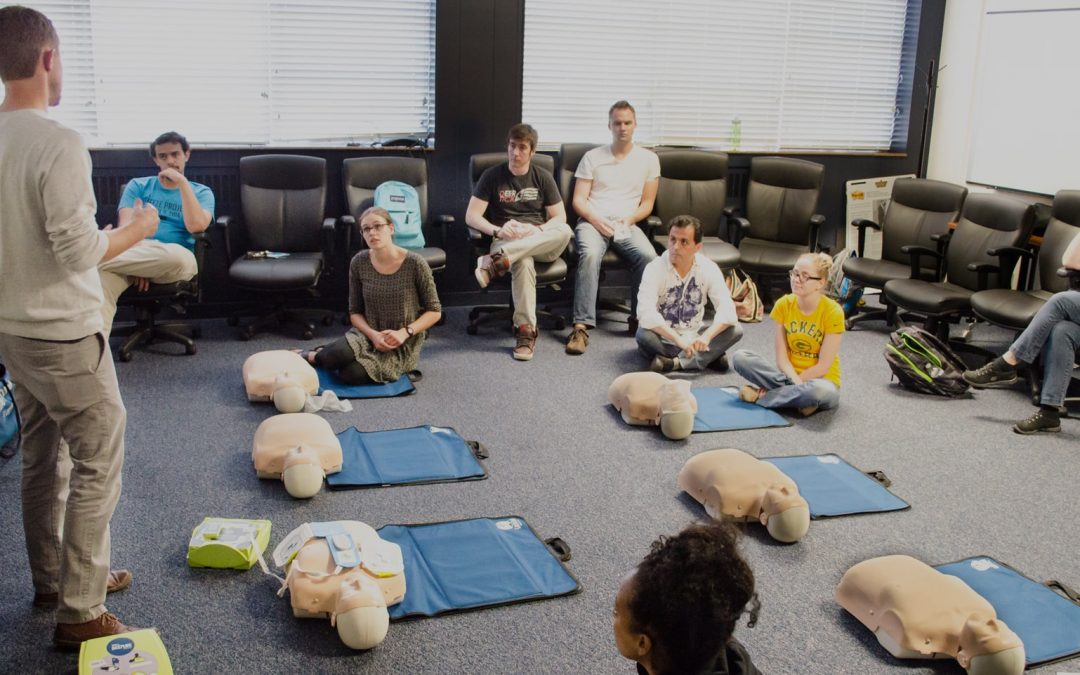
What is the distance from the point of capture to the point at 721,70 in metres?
7.17

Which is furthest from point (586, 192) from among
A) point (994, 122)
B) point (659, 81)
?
point (994, 122)

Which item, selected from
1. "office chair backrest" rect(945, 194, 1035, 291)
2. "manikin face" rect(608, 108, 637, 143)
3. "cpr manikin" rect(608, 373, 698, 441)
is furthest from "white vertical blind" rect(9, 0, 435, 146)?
"office chair backrest" rect(945, 194, 1035, 291)

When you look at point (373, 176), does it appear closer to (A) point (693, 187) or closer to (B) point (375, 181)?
(B) point (375, 181)

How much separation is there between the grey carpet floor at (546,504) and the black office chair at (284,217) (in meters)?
0.36

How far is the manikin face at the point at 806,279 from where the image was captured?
467 cm

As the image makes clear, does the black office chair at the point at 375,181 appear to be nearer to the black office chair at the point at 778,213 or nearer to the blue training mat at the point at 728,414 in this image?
the blue training mat at the point at 728,414

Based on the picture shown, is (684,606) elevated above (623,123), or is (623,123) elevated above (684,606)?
(623,123)

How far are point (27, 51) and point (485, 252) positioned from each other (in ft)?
12.4

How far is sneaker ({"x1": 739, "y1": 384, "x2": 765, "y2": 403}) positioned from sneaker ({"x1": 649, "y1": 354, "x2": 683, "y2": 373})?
535 millimetres

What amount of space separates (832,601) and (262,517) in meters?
1.92

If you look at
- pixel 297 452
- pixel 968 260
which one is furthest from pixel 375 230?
pixel 968 260

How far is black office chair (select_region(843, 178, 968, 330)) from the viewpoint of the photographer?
6.26 meters

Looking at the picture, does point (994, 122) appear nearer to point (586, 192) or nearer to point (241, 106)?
point (586, 192)

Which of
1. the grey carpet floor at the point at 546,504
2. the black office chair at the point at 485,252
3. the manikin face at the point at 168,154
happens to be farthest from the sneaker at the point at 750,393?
the manikin face at the point at 168,154
